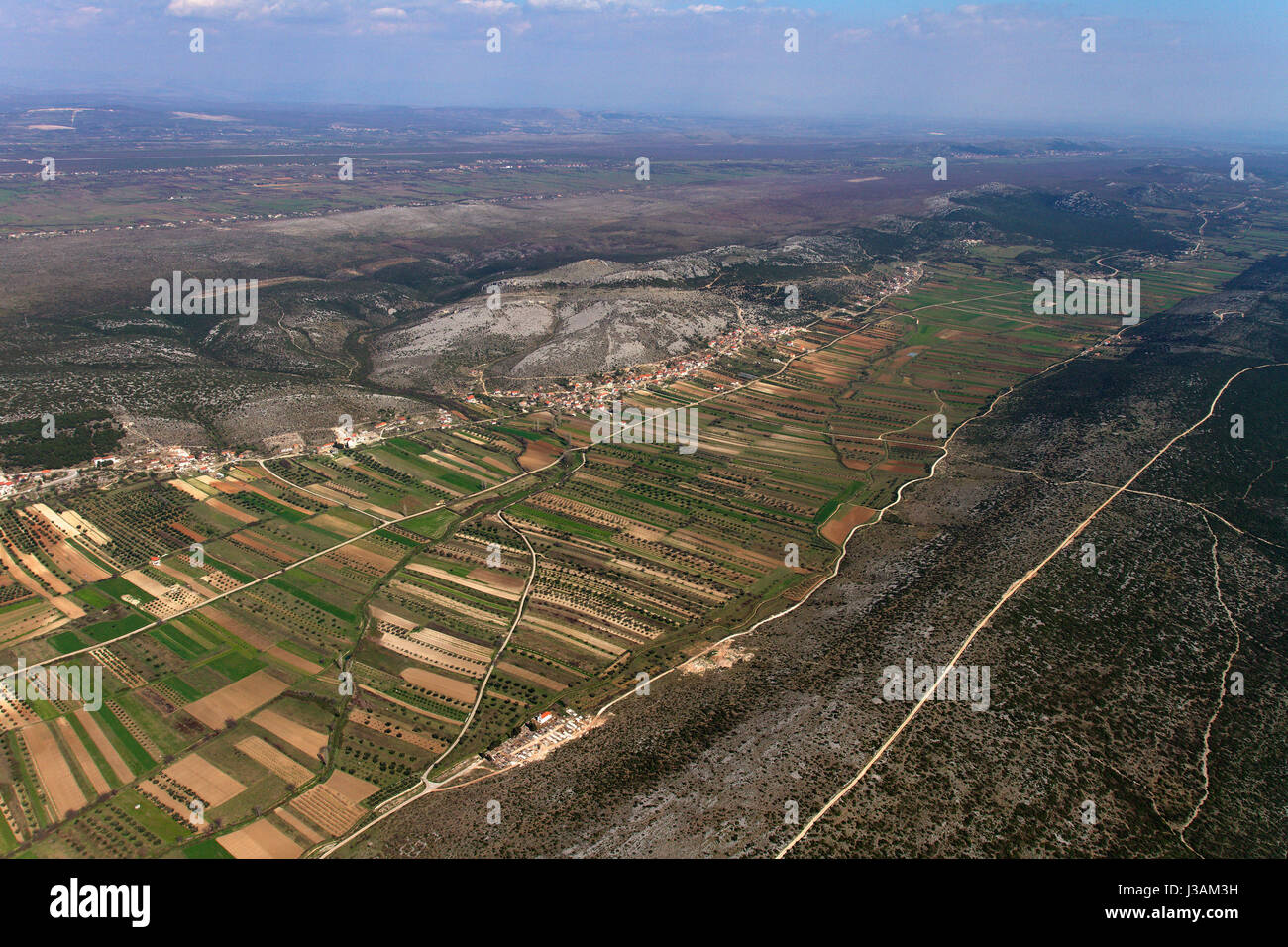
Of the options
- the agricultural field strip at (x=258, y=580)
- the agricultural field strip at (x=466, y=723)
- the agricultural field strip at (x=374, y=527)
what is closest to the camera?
the agricultural field strip at (x=466, y=723)

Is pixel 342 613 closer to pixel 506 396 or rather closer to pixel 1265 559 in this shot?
pixel 506 396

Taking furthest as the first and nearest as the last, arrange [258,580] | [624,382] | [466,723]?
[624,382], [258,580], [466,723]

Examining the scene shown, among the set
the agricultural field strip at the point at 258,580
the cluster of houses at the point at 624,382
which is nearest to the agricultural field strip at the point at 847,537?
the cluster of houses at the point at 624,382

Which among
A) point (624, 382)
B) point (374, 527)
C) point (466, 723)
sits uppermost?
point (624, 382)

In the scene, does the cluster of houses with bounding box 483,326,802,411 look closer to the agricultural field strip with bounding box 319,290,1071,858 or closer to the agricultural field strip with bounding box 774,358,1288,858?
the agricultural field strip with bounding box 319,290,1071,858

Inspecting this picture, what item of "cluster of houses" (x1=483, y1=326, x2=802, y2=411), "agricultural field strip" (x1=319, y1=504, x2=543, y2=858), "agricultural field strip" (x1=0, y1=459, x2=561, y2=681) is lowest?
"agricultural field strip" (x1=319, y1=504, x2=543, y2=858)

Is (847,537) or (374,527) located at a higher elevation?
(374,527)

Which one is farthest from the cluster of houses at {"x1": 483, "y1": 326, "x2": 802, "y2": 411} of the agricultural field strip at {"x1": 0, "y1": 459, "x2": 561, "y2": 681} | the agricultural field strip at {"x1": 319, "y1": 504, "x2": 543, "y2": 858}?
the agricultural field strip at {"x1": 319, "y1": 504, "x2": 543, "y2": 858}

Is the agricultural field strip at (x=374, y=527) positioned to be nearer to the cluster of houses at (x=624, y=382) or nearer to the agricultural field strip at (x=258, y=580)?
the agricultural field strip at (x=258, y=580)

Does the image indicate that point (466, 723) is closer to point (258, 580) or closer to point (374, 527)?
point (258, 580)

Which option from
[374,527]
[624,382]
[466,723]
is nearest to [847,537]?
[466,723]

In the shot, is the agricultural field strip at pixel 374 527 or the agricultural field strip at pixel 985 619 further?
the agricultural field strip at pixel 374 527

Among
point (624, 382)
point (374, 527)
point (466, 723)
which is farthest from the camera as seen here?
point (624, 382)
